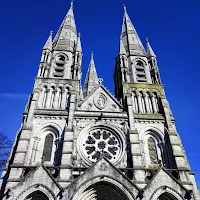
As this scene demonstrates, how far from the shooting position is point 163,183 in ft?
45.1

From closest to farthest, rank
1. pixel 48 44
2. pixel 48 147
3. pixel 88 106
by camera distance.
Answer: pixel 48 147
pixel 88 106
pixel 48 44

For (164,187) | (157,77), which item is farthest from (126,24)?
(164,187)

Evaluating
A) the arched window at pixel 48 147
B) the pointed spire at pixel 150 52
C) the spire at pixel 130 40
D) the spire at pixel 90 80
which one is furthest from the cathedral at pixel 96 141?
the spire at pixel 90 80

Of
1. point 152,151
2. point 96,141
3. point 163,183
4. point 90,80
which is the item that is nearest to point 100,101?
point 96,141

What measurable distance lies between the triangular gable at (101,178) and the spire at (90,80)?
17549mm

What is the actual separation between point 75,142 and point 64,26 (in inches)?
652

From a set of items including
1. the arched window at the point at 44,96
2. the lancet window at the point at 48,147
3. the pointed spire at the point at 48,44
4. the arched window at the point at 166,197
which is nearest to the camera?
the arched window at the point at 166,197

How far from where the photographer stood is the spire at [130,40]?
2483 cm

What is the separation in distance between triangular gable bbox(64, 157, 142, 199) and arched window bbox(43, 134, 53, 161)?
11.8 ft

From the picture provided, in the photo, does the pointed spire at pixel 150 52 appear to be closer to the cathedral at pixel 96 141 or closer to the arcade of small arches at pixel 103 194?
the cathedral at pixel 96 141

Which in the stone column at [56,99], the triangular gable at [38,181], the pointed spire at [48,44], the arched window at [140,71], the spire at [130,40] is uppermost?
the spire at [130,40]

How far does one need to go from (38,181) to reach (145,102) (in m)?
11.3

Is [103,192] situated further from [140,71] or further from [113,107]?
[140,71]

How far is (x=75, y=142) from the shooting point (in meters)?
16.5
